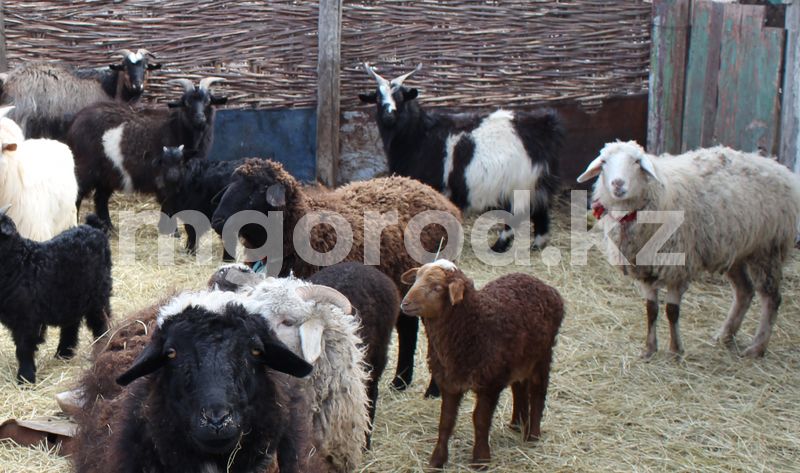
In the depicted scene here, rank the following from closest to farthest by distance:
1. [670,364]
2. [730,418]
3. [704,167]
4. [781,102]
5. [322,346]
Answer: [322,346] → [730,418] → [670,364] → [704,167] → [781,102]

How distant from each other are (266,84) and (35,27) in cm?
269

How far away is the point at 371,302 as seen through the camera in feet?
16.1

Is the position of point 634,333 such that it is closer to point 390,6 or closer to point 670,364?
point 670,364

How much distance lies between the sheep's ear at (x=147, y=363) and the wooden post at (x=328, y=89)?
7731mm

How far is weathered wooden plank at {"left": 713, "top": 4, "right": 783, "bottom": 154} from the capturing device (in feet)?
29.5

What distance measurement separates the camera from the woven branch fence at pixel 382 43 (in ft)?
34.3

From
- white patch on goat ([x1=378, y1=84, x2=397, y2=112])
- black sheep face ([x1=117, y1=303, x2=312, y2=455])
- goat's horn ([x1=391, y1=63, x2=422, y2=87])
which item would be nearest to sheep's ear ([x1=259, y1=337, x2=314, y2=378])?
black sheep face ([x1=117, y1=303, x2=312, y2=455])

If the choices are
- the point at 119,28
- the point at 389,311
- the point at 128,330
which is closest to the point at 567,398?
Answer: the point at 389,311

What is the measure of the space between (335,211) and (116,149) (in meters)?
4.47

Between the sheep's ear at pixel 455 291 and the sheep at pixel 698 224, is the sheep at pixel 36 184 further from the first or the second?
the sheep at pixel 698 224

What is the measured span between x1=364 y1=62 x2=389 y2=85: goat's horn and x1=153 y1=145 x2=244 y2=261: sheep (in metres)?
2.01

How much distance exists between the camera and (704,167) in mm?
6926

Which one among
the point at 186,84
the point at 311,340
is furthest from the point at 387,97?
the point at 311,340

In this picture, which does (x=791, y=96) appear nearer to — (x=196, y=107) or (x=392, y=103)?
(x=392, y=103)
